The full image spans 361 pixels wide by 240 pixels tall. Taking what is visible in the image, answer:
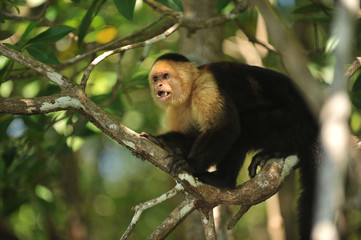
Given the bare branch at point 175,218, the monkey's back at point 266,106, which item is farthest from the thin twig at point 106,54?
the bare branch at point 175,218

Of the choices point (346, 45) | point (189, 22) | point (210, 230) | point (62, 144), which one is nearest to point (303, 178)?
point (210, 230)

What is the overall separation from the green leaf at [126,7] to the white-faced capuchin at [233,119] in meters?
0.60

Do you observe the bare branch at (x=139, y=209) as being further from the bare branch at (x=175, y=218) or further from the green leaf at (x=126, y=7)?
the green leaf at (x=126, y=7)

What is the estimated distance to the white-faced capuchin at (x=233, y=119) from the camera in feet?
10.1

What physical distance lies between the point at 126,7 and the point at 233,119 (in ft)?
3.72

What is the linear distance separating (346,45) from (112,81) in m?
4.01

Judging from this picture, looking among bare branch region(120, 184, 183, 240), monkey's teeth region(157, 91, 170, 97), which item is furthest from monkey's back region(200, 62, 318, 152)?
bare branch region(120, 184, 183, 240)

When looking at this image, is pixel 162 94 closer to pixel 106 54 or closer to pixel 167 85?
pixel 167 85

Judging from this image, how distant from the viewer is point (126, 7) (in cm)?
305

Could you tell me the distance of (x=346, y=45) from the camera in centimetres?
70

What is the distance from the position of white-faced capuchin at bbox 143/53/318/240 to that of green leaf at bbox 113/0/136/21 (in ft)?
1.97

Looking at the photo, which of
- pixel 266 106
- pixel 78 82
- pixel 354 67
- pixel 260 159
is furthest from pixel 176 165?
pixel 78 82

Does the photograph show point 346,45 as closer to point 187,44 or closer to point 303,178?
point 303,178

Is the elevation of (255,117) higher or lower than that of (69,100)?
lower
